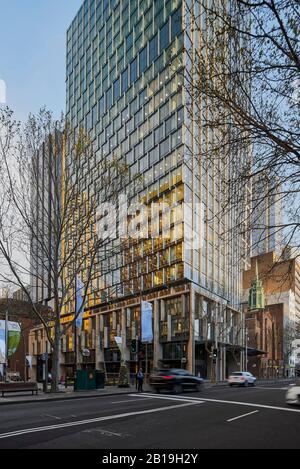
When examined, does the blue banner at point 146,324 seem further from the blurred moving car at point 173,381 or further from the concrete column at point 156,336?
the concrete column at point 156,336

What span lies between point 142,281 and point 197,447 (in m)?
52.4

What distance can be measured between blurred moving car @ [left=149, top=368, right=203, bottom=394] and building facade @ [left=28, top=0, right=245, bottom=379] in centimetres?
1709

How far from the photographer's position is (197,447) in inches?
368

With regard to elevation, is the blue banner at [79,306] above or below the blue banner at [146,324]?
above

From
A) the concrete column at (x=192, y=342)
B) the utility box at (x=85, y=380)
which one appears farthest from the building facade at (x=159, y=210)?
the utility box at (x=85, y=380)

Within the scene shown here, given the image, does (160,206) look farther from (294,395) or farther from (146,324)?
(294,395)

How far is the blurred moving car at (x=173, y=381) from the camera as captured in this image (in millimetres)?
28359

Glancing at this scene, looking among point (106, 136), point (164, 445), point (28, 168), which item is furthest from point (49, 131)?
point (106, 136)

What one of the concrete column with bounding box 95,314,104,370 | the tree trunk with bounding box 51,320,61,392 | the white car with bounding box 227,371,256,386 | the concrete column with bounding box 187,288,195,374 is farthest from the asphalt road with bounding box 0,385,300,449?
Answer: the concrete column with bounding box 95,314,104,370

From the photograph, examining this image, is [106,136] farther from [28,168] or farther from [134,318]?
[28,168]

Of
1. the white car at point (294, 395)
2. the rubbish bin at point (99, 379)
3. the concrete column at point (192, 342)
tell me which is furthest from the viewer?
the concrete column at point (192, 342)

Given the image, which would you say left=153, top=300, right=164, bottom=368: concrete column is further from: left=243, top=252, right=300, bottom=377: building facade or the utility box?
left=243, top=252, right=300, bottom=377: building facade

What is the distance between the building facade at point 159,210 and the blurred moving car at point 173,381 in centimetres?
1709

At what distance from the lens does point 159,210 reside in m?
59.0
